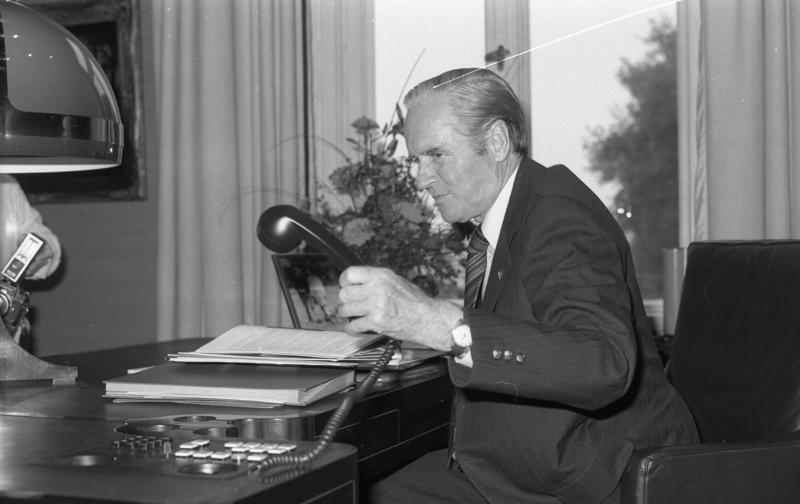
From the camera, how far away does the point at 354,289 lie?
125cm

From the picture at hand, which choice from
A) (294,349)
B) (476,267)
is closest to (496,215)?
(476,267)

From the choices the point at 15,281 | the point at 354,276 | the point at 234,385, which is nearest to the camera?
the point at 354,276

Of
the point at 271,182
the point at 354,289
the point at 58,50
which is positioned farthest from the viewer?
the point at 271,182

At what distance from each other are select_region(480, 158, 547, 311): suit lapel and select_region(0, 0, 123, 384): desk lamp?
0.76 metres

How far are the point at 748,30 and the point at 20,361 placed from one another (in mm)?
2541

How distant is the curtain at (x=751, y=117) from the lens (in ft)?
10.2

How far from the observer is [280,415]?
1.38 metres

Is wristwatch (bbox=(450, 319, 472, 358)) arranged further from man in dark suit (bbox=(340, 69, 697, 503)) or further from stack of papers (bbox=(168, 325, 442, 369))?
stack of papers (bbox=(168, 325, 442, 369))

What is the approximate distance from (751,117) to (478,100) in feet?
5.84

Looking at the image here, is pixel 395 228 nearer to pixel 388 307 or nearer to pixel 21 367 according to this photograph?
pixel 21 367

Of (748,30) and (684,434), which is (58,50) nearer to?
(684,434)

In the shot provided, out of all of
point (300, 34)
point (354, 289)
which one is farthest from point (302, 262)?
point (300, 34)

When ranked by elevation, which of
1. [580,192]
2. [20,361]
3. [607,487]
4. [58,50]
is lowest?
[607,487]

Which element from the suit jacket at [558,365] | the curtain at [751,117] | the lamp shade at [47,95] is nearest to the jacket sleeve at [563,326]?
the suit jacket at [558,365]
